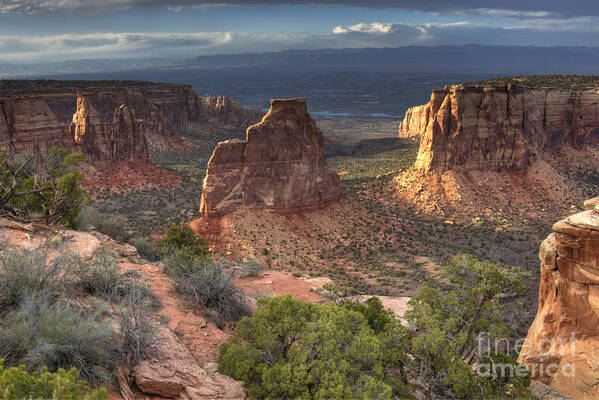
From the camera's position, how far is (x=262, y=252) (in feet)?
110

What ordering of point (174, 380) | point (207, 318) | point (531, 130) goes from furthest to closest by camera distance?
point (531, 130) → point (207, 318) → point (174, 380)

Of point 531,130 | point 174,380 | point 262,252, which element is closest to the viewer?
point 174,380

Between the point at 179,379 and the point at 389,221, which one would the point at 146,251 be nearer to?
the point at 179,379

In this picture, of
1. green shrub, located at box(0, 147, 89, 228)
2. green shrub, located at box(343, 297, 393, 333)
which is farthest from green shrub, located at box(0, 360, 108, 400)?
green shrub, located at box(0, 147, 89, 228)

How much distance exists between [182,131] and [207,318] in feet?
324

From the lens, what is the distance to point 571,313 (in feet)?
44.5

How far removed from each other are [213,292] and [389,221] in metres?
29.7

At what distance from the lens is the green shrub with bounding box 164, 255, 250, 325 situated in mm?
16906

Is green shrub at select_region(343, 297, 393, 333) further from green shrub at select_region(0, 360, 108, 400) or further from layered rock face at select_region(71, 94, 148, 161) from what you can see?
layered rock face at select_region(71, 94, 148, 161)

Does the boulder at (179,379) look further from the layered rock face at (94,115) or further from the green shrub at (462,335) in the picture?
the layered rock face at (94,115)

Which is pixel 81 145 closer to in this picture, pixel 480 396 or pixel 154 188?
pixel 154 188

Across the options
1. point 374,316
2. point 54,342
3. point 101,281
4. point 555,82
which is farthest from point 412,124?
point 54,342

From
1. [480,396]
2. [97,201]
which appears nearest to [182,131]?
[97,201]

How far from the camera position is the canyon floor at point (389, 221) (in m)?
33.5
